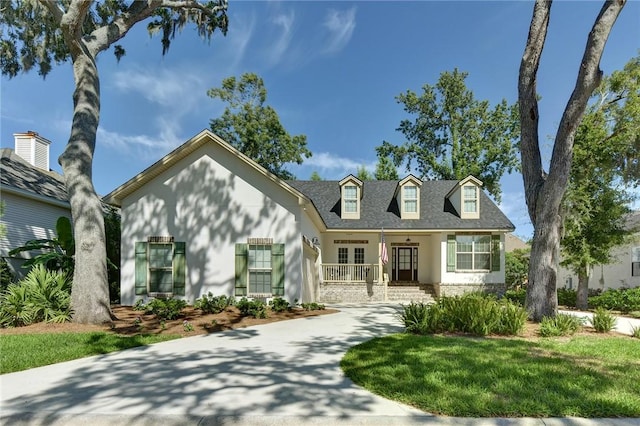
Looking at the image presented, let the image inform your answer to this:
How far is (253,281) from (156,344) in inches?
200

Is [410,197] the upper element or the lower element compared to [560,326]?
upper

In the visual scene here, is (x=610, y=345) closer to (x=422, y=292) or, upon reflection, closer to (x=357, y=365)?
(x=357, y=365)

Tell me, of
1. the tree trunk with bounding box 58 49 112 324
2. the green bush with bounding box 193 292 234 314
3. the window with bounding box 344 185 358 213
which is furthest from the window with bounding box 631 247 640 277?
the tree trunk with bounding box 58 49 112 324

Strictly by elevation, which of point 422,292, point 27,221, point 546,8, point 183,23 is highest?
point 183,23

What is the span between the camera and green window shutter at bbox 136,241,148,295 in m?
12.0

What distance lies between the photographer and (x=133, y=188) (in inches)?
486

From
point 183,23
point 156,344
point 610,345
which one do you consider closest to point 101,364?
point 156,344

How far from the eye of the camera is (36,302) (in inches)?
339

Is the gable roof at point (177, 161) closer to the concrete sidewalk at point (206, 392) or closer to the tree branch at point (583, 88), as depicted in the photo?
the concrete sidewalk at point (206, 392)

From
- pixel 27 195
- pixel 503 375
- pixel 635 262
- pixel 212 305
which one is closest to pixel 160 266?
pixel 212 305

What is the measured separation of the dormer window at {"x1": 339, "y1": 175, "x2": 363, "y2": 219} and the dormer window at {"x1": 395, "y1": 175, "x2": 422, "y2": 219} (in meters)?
2.33

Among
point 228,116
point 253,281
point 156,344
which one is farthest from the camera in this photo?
point 228,116

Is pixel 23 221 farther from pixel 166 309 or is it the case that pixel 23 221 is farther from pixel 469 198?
pixel 469 198

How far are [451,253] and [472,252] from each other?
3.59ft
